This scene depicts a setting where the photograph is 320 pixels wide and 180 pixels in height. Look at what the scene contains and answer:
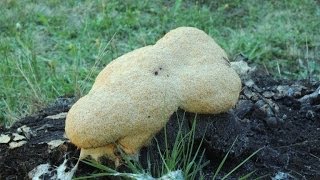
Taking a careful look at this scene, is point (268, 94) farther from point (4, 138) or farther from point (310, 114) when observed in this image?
point (4, 138)

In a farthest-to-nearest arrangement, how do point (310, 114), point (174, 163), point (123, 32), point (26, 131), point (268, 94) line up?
point (123, 32) < point (268, 94) < point (310, 114) < point (26, 131) < point (174, 163)

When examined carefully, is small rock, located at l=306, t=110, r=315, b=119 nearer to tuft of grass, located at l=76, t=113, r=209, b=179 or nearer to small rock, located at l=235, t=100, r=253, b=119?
small rock, located at l=235, t=100, r=253, b=119

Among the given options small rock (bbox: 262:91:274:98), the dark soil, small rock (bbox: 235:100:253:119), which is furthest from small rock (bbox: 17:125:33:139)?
small rock (bbox: 262:91:274:98)

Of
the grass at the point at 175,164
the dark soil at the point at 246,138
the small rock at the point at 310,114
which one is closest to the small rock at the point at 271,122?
the dark soil at the point at 246,138

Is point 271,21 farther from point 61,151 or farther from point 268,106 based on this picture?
point 61,151

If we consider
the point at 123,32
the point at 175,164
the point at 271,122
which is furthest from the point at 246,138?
the point at 123,32

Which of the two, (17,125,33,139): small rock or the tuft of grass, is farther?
(17,125,33,139): small rock
